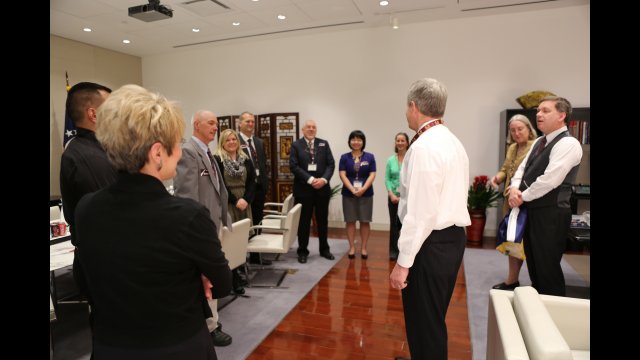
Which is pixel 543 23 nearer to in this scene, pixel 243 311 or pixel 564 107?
pixel 564 107

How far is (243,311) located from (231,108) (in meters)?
5.03

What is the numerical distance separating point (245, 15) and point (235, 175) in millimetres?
2948

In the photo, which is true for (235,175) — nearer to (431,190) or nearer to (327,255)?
(327,255)

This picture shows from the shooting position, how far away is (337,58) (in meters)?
6.61

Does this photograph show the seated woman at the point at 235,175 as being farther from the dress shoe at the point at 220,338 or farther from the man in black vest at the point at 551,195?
the man in black vest at the point at 551,195

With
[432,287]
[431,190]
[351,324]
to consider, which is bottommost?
[351,324]

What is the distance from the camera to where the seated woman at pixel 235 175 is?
3.90m

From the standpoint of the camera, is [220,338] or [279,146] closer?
[220,338]

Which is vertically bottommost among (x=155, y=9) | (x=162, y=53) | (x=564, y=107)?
(x=564, y=107)

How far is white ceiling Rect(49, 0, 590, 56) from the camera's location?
203 inches

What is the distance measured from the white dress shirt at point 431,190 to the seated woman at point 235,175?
7.71ft

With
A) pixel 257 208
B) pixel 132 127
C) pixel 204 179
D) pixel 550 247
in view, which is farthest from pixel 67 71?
pixel 550 247

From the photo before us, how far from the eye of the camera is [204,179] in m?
2.76
